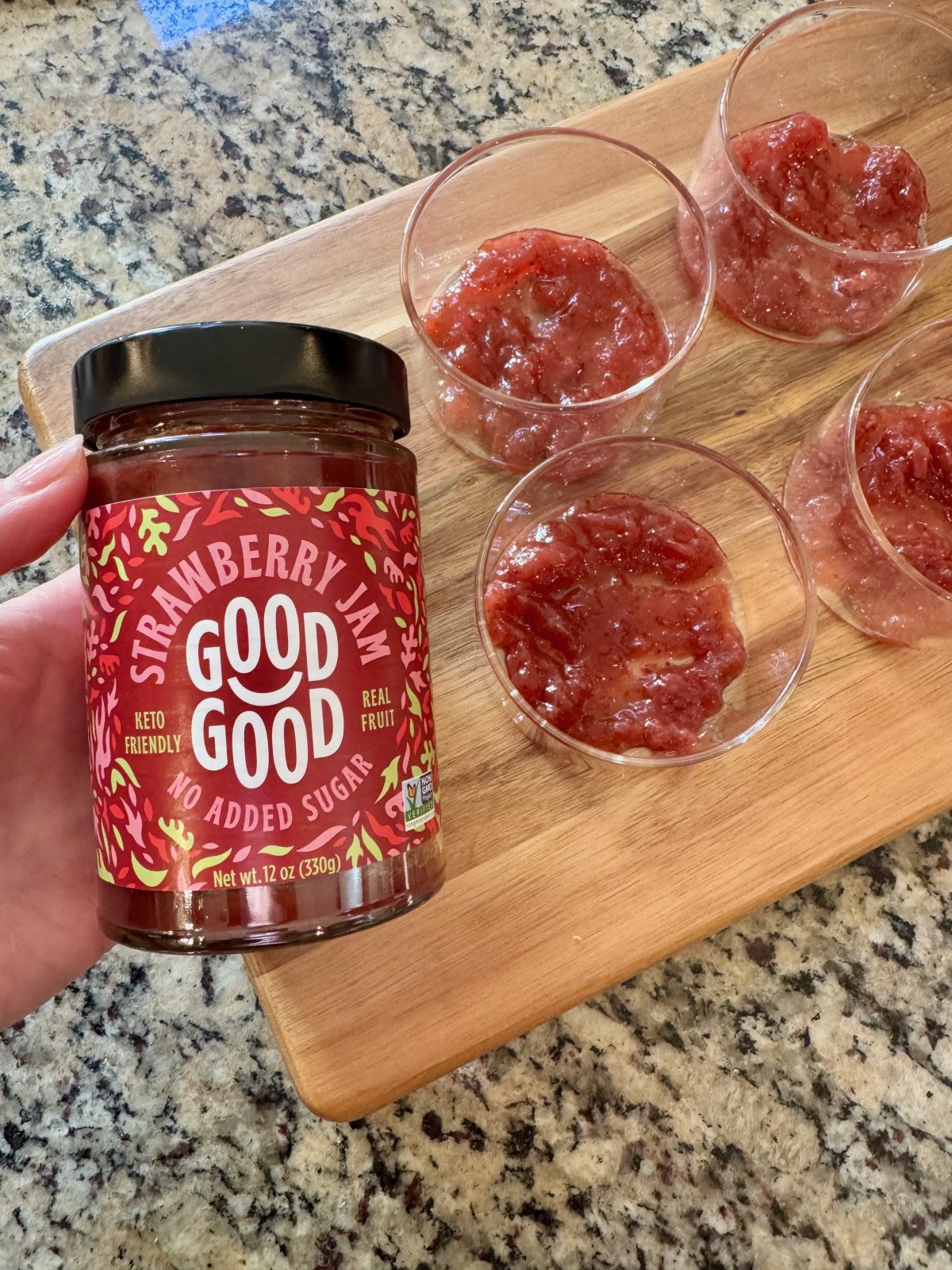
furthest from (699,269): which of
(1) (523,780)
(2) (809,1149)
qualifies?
(2) (809,1149)

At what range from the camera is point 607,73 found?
1.38 metres

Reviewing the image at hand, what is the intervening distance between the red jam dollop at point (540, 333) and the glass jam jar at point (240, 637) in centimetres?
32

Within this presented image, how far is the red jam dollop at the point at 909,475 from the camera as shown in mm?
1094

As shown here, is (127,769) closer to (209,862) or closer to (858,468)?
(209,862)

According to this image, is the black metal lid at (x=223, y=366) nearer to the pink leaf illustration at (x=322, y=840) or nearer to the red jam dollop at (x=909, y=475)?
the pink leaf illustration at (x=322, y=840)

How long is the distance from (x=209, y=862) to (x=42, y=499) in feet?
1.11

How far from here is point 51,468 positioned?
824mm

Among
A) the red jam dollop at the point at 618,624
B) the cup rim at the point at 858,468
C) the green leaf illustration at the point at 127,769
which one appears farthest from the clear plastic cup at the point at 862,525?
the green leaf illustration at the point at 127,769

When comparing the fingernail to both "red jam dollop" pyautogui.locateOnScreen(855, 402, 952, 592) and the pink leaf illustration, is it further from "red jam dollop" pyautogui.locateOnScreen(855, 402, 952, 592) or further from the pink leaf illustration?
"red jam dollop" pyautogui.locateOnScreen(855, 402, 952, 592)

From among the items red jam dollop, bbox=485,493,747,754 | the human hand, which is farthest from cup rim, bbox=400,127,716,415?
the human hand

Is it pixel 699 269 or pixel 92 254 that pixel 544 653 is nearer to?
pixel 699 269

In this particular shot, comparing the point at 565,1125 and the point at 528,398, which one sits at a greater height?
the point at 528,398

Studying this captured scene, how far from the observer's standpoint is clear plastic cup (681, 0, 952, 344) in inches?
43.3

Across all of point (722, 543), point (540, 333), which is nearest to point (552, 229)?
point (540, 333)
